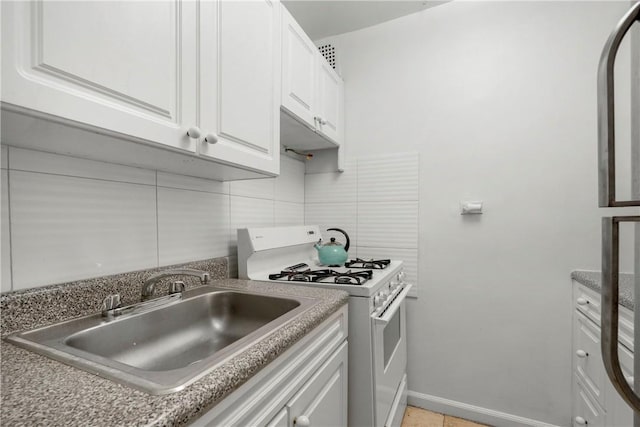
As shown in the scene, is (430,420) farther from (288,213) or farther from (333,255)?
(288,213)

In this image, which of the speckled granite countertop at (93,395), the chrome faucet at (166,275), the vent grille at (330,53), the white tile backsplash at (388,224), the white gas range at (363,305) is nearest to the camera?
the speckled granite countertop at (93,395)

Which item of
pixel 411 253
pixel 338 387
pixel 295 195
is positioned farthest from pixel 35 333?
pixel 411 253

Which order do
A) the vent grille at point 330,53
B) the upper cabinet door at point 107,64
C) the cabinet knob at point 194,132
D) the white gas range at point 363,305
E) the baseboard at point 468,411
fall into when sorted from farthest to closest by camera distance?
the vent grille at point 330,53 → the baseboard at point 468,411 → the white gas range at point 363,305 → the cabinet knob at point 194,132 → the upper cabinet door at point 107,64

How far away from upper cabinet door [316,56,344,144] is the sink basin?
1.06 metres

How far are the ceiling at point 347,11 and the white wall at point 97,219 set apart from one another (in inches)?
49.0

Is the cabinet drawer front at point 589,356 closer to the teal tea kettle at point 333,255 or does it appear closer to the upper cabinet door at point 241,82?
the teal tea kettle at point 333,255

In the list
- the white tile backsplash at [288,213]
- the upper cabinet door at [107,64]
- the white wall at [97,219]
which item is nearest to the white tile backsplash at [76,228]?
the white wall at [97,219]

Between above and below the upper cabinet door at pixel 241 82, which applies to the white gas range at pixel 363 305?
below

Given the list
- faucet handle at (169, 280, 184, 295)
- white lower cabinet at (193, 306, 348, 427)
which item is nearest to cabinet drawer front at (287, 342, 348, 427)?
white lower cabinet at (193, 306, 348, 427)

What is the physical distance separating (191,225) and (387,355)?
1.08 meters

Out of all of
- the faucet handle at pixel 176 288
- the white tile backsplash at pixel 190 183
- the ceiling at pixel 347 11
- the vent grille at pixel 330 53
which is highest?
the ceiling at pixel 347 11

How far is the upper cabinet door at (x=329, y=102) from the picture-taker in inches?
68.0

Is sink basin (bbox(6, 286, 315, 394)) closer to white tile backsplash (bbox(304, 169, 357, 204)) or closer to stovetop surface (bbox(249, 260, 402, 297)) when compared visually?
stovetop surface (bbox(249, 260, 402, 297))

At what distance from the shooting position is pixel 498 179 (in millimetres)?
1726
